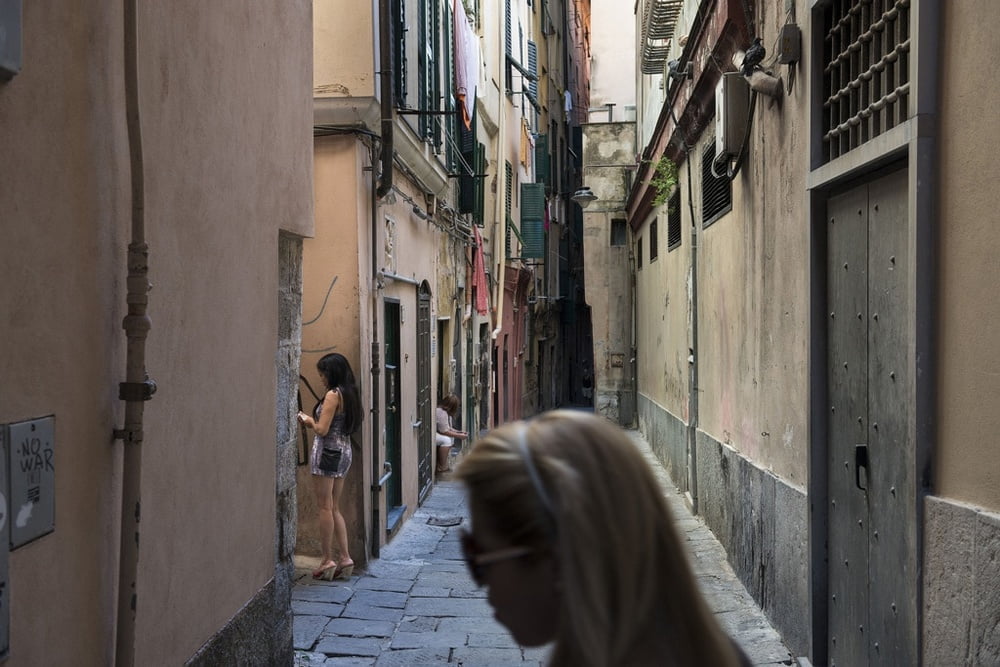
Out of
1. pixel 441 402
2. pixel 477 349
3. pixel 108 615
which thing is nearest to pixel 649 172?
pixel 477 349

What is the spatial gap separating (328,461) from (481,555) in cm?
649

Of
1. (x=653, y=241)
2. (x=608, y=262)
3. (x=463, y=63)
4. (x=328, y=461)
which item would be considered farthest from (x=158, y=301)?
(x=608, y=262)

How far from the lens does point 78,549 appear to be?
313cm

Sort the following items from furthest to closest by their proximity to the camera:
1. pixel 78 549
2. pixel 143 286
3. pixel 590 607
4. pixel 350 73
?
1. pixel 350 73
2. pixel 143 286
3. pixel 78 549
4. pixel 590 607

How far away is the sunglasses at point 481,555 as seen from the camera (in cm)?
134

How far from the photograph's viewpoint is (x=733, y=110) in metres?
7.52

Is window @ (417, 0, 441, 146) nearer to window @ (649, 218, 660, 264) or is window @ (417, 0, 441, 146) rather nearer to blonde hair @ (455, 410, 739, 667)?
window @ (649, 218, 660, 264)

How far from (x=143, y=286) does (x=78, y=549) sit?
86 cm

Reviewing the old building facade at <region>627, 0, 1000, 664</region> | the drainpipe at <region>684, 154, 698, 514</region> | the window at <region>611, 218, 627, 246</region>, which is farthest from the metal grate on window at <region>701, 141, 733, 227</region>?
the window at <region>611, 218, 627, 246</region>

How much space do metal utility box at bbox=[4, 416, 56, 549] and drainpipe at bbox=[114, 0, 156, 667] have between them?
393 mm

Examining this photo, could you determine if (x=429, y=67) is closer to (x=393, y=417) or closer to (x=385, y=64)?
(x=385, y=64)

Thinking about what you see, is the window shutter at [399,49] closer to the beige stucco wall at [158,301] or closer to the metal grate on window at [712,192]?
the metal grate on window at [712,192]

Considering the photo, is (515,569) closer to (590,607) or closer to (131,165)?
(590,607)

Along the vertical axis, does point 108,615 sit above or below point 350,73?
below
